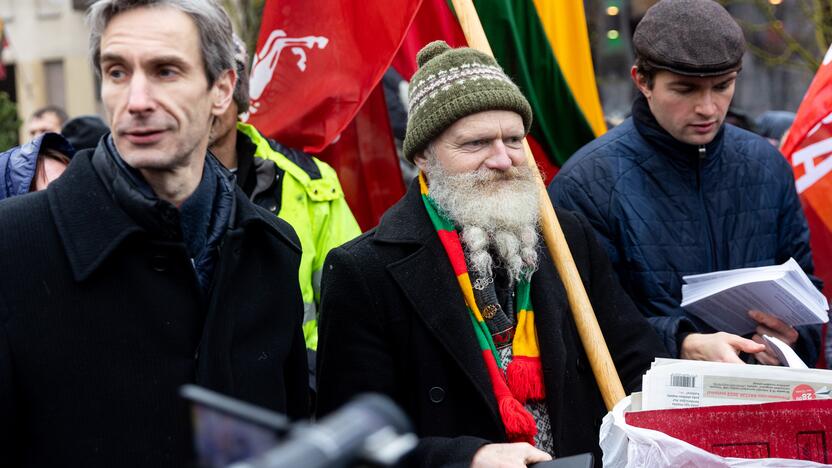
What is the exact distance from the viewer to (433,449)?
3.06 meters

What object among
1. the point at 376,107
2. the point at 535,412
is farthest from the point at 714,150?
the point at 376,107

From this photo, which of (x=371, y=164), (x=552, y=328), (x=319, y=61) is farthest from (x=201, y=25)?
→ (x=371, y=164)

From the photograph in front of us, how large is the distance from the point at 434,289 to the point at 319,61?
1.92 meters

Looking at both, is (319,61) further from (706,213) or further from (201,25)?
(201,25)

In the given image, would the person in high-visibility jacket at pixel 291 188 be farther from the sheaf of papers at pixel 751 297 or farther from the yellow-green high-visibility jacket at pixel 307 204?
the sheaf of papers at pixel 751 297

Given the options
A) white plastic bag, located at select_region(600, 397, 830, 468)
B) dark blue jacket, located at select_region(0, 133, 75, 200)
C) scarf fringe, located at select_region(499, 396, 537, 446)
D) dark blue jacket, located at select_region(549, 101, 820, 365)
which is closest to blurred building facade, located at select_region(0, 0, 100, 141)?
dark blue jacket, located at select_region(0, 133, 75, 200)

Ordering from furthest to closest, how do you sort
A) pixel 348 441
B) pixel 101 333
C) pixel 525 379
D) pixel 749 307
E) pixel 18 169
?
pixel 18 169, pixel 749 307, pixel 525 379, pixel 101 333, pixel 348 441

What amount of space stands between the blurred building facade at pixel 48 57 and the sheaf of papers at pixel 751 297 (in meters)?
27.0

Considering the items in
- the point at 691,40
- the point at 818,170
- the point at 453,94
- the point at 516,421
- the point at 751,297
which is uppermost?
the point at 691,40

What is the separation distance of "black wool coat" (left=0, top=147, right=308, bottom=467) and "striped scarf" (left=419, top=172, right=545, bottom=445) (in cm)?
76

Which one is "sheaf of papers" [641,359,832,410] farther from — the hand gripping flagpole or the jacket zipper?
the jacket zipper

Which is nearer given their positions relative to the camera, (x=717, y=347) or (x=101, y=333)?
(x=101, y=333)

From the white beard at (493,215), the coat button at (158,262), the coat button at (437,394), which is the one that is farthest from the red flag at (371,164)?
the coat button at (158,262)

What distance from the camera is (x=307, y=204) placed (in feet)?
14.6
